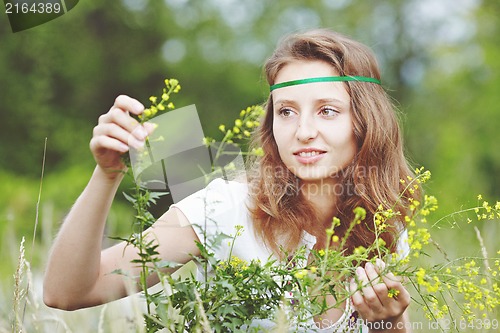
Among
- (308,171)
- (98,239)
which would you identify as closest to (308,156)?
(308,171)

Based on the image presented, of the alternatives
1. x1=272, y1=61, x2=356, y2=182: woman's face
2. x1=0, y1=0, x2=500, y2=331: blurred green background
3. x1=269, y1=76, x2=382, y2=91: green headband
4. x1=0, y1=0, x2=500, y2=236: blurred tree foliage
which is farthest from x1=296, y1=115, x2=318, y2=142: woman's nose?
x1=0, y1=0, x2=500, y2=236: blurred tree foliage

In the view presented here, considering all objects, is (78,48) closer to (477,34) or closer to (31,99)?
(31,99)

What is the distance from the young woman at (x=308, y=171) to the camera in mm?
1801

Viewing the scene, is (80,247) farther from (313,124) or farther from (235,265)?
(313,124)

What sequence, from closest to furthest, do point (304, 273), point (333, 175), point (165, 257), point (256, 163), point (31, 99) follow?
1. point (304, 273)
2. point (165, 257)
3. point (333, 175)
4. point (256, 163)
5. point (31, 99)

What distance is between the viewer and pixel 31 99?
848 centimetres

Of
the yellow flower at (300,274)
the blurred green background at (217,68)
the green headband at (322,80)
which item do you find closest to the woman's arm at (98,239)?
the yellow flower at (300,274)

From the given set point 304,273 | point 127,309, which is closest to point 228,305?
point 304,273

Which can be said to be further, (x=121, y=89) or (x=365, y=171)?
(x=121, y=89)

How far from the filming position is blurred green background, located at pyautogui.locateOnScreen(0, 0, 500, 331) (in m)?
8.32

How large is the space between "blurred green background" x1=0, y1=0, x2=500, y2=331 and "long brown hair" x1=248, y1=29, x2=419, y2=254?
5716mm

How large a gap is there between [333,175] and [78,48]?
7570mm

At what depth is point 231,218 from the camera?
78.4 inches

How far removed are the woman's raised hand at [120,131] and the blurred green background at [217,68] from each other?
634 cm
